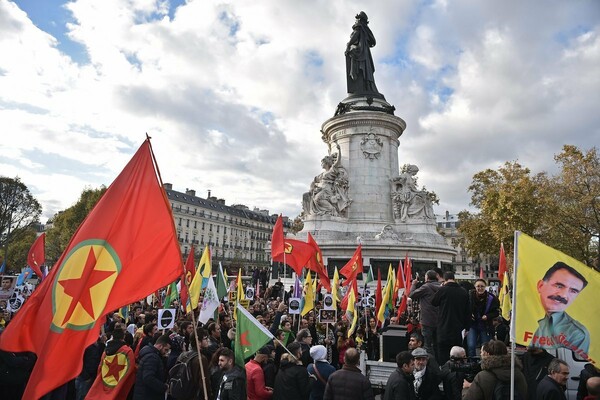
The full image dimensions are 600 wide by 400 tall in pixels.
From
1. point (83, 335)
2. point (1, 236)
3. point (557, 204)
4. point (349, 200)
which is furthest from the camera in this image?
point (1, 236)

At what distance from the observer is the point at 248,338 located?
18.9ft

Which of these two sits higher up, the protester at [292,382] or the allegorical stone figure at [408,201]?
the allegorical stone figure at [408,201]

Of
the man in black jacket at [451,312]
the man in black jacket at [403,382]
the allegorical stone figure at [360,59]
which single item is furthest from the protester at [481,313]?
the allegorical stone figure at [360,59]

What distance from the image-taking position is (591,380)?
171 inches

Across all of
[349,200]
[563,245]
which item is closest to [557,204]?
[563,245]

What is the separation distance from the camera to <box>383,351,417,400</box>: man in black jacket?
16.1 feet

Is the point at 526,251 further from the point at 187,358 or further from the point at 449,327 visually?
the point at 187,358

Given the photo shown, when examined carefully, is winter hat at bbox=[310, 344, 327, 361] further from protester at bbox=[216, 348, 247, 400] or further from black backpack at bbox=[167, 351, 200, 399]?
black backpack at bbox=[167, 351, 200, 399]

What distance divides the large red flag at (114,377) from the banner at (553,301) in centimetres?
474

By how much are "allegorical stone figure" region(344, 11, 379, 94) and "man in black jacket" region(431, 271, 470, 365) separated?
80.9 feet

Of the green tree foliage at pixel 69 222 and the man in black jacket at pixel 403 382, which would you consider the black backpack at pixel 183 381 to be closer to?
the man in black jacket at pixel 403 382

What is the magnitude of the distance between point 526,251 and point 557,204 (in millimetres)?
33451

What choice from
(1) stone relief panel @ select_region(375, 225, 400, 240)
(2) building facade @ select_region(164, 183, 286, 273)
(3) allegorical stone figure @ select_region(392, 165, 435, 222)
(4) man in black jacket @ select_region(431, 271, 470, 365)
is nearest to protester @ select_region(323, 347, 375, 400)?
(4) man in black jacket @ select_region(431, 271, 470, 365)

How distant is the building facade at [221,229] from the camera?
77000 millimetres
